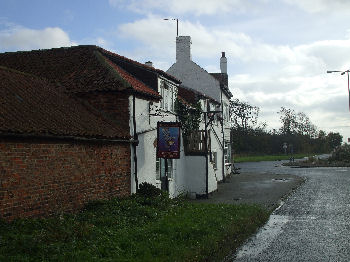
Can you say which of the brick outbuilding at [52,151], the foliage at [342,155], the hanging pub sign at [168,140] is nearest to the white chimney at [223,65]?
the foliage at [342,155]

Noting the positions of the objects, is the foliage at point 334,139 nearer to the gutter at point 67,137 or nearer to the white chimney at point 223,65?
the white chimney at point 223,65

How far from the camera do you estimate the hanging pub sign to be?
54.7 feet

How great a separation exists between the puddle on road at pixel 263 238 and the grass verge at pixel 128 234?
261 millimetres

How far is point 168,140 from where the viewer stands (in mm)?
16766

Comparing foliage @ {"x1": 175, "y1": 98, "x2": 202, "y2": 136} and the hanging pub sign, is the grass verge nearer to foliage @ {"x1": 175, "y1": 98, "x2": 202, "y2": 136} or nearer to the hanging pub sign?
the hanging pub sign

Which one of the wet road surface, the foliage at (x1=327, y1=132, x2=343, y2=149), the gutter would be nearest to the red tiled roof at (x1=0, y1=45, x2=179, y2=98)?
the gutter

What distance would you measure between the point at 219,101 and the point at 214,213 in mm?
20866

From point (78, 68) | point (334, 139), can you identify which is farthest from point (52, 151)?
point (334, 139)

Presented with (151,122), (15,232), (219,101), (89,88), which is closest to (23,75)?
(89,88)

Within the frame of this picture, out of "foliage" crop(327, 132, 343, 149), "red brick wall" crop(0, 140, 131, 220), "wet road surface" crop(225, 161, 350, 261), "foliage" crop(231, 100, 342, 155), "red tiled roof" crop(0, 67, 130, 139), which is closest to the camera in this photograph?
"wet road surface" crop(225, 161, 350, 261)

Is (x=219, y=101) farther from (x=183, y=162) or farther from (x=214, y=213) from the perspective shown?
(x=214, y=213)

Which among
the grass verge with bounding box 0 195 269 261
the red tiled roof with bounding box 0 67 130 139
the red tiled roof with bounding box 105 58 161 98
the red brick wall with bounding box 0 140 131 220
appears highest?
the red tiled roof with bounding box 105 58 161 98

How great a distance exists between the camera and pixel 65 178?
11930mm

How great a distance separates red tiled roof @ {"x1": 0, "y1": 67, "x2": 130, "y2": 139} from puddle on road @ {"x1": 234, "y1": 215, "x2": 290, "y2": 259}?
585 centimetres
